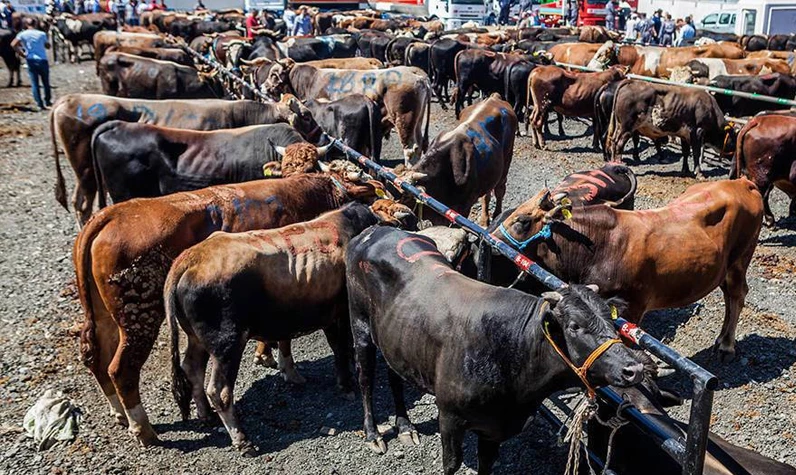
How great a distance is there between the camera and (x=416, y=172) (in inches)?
306

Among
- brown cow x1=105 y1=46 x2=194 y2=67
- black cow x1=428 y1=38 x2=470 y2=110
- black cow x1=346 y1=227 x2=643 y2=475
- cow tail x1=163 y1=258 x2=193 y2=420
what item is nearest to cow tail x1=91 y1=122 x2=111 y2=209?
cow tail x1=163 y1=258 x2=193 y2=420

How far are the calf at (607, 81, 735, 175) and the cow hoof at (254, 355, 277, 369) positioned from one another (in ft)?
29.8

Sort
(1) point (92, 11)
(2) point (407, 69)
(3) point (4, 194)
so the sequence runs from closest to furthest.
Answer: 1. (3) point (4, 194)
2. (2) point (407, 69)
3. (1) point (92, 11)

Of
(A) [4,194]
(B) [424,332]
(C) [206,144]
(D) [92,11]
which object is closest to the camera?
(B) [424,332]

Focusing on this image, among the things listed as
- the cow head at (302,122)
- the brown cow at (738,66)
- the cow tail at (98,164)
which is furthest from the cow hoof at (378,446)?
the brown cow at (738,66)

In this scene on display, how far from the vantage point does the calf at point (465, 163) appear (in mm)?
8227

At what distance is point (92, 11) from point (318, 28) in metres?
11.3

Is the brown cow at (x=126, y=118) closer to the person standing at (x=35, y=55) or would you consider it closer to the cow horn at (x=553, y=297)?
the cow horn at (x=553, y=297)

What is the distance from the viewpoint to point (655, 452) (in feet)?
12.2

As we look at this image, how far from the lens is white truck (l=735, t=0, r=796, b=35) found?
30.6 metres

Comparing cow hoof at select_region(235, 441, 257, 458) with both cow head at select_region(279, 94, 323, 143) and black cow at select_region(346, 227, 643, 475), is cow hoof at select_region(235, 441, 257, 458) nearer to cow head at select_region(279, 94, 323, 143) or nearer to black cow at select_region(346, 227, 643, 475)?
black cow at select_region(346, 227, 643, 475)

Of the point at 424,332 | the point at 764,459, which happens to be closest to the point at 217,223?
the point at 424,332

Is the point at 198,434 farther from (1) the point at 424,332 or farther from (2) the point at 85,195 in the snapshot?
(2) the point at 85,195

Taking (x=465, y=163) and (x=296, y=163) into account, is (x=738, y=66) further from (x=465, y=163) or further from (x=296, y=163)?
(x=296, y=163)
